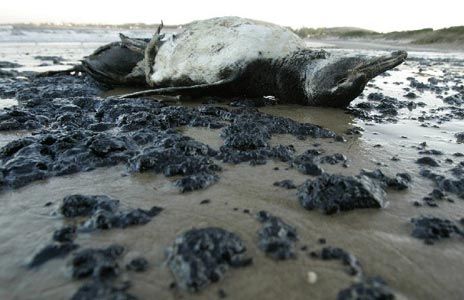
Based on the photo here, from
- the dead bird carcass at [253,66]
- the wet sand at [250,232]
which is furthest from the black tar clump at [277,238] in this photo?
the dead bird carcass at [253,66]

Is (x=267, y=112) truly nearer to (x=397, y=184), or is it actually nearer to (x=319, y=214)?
(x=397, y=184)

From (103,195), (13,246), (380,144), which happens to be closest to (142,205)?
(103,195)

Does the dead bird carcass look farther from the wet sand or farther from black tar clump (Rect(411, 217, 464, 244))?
black tar clump (Rect(411, 217, 464, 244))

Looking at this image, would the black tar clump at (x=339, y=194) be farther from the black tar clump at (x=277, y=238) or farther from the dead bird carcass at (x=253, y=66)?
the dead bird carcass at (x=253, y=66)

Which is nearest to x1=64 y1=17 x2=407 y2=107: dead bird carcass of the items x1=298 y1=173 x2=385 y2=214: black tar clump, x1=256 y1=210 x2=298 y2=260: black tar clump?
x1=298 y1=173 x2=385 y2=214: black tar clump

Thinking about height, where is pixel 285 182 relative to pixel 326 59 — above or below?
below

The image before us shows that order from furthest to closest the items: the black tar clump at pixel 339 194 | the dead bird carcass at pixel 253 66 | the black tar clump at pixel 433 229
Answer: the dead bird carcass at pixel 253 66 < the black tar clump at pixel 339 194 < the black tar clump at pixel 433 229

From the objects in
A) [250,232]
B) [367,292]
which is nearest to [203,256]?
[250,232]

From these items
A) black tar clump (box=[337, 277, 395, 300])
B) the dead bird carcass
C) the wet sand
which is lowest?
the wet sand
